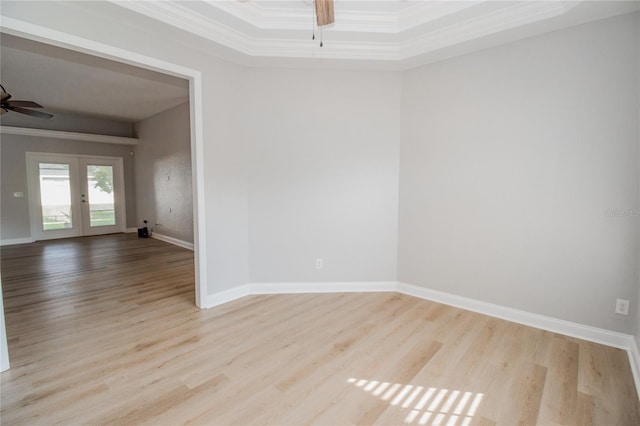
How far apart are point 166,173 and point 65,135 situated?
2754 mm

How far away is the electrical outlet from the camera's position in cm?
240

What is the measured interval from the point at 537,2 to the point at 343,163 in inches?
86.4

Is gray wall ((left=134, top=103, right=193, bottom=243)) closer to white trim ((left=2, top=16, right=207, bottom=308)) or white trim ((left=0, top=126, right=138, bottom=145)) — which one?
white trim ((left=0, top=126, right=138, bottom=145))

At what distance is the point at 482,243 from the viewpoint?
3.08 m

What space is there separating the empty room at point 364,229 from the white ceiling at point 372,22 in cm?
2

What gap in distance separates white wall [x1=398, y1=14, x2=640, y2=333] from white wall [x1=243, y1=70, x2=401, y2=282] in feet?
1.07

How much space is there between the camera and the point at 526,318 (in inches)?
112

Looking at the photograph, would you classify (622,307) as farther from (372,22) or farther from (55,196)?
(55,196)

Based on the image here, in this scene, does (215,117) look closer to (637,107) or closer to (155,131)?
(637,107)

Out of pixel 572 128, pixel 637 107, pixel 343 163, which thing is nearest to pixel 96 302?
pixel 343 163

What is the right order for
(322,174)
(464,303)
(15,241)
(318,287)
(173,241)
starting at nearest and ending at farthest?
(464,303) < (322,174) < (318,287) < (15,241) < (173,241)

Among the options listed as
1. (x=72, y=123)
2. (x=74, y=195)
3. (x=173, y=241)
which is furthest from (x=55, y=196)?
(x=173, y=241)

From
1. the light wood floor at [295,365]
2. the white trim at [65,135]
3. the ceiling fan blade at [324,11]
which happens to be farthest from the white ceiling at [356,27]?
the white trim at [65,135]

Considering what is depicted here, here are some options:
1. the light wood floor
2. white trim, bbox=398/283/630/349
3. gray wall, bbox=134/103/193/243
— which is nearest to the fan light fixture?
the light wood floor
